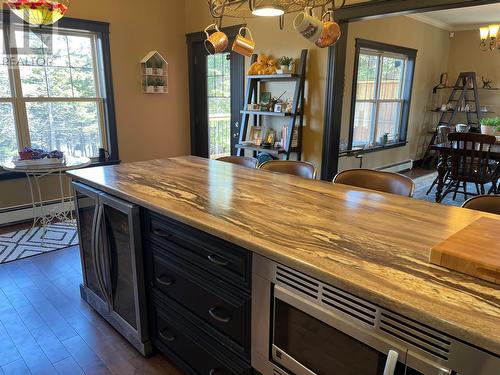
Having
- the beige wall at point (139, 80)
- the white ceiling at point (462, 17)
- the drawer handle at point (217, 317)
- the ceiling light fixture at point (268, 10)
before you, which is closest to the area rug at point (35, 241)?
the beige wall at point (139, 80)

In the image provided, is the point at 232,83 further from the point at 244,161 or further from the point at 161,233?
the point at 161,233

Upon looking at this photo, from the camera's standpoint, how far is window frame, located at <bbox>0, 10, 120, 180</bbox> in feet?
12.7

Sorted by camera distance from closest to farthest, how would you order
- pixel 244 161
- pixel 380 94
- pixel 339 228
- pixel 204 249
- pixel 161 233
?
pixel 339 228 < pixel 204 249 < pixel 161 233 < pixel 244 161 < pixel 380 94

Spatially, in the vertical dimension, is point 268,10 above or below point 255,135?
above

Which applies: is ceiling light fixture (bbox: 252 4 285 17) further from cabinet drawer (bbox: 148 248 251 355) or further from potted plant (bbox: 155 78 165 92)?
potted plant (bbox: 155 78 165 92)

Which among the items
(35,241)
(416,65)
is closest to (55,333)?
(35,241)

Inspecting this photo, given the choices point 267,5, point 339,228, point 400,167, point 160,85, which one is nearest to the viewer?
point 339,228

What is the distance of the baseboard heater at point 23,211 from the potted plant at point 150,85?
1.71m

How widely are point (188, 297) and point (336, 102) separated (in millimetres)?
2735

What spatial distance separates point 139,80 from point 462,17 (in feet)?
18.1

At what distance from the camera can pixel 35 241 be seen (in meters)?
3.62

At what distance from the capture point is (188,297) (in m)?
1.72

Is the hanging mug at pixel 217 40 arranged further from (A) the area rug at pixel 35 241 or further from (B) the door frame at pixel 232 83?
(A) the area rug at pixel 35 241

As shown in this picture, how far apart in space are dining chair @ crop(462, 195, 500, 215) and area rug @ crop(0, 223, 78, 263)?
11.1 feet
